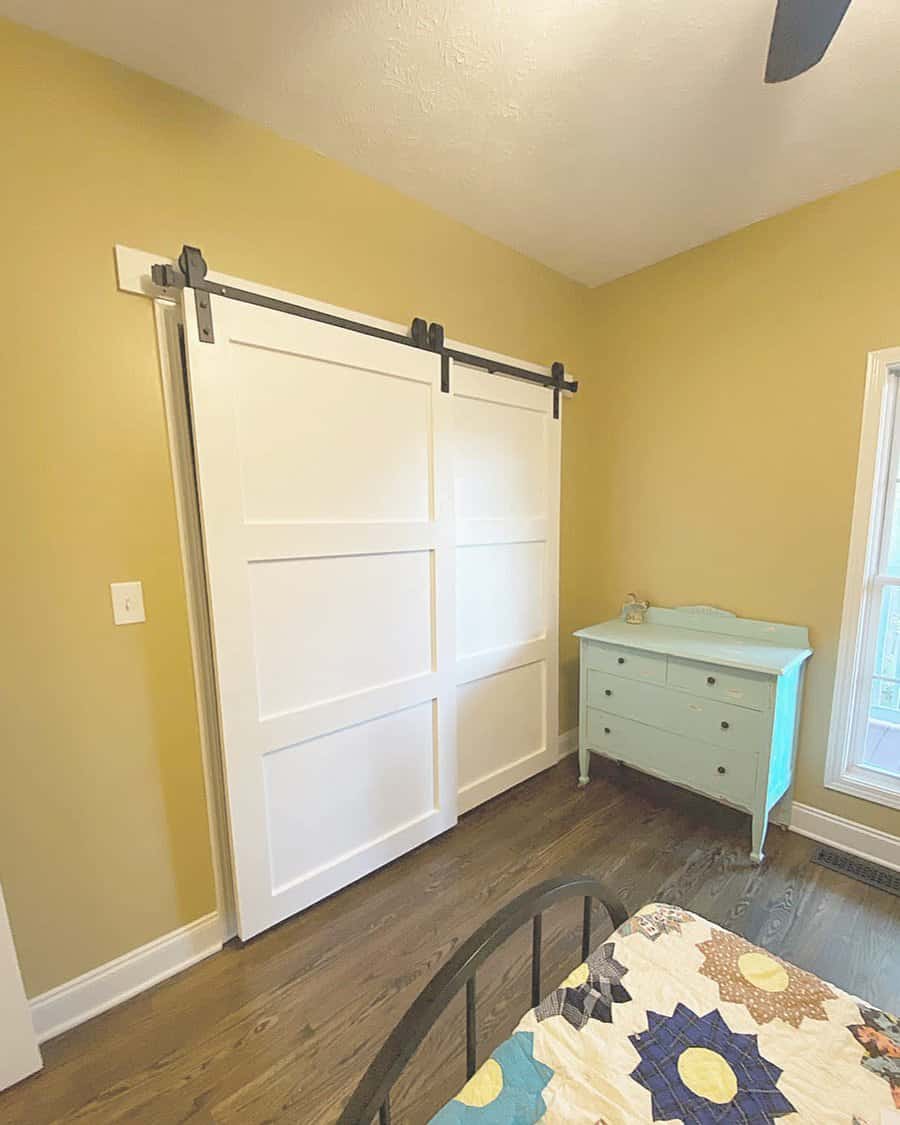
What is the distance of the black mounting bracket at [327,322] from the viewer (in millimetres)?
1362

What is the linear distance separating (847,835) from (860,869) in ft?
0.45

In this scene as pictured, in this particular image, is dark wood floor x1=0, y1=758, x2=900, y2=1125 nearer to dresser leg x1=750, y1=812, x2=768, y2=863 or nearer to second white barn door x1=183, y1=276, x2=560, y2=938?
dresser leg x1=750, y1=812, x2=768, y2=863

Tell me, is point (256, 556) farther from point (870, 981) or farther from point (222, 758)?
point (870, 981)

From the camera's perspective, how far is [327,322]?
5.43 ft

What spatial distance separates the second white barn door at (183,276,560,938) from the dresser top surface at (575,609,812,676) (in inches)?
23.1

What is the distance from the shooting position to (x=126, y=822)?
145cm

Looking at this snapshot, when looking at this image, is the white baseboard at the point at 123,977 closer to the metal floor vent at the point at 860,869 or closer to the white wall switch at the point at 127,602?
the white wall switch at the point at 127,602

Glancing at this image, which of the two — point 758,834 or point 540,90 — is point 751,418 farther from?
point 758,834

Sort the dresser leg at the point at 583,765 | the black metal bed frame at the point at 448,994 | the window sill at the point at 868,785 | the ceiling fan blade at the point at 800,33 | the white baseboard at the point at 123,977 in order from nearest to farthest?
1. the black metal bed frame at the point at 448,994
2. the ceiling fan blade at the point at 800,33
3. the white baseboard at the point at 123,977
4. the window sill at the point at 868,785
5. the dresser leg at the point at 583,765

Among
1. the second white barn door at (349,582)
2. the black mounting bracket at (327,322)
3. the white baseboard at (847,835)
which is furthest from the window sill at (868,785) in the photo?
the black mounting bracket at (327,322)

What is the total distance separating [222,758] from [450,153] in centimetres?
213

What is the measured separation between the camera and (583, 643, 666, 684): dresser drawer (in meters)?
2.21

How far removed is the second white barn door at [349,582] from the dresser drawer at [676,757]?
53 centimetres

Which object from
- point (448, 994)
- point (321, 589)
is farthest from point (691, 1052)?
point (321, 589)
